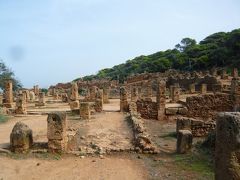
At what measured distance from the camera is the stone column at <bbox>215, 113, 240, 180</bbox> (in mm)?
5699

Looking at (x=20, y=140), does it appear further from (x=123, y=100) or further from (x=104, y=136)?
(x=123, y=100)

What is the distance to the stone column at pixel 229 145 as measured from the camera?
5699mm

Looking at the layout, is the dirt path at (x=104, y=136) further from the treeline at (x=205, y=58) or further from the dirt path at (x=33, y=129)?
the treeline at (x=205, y=58)

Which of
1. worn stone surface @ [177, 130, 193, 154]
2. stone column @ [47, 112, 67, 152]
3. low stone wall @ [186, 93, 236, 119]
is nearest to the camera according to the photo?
stone column @ [47, 112, 67, 152]

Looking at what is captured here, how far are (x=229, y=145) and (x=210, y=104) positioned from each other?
17.6 m

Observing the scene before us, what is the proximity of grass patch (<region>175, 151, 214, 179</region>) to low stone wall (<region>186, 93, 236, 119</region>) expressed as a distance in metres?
10.3

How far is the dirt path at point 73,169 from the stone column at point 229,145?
4521mm

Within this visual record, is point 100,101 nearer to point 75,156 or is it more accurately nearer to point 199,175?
point 75,156

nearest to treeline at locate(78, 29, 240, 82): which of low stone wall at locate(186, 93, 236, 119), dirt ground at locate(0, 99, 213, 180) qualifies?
low stone wall at locate(186, 93, 236, 119)

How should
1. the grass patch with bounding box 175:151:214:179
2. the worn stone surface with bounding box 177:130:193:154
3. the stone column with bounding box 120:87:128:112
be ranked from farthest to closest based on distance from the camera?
the stone column with bounding box 120:87:128:112 < the worn stone surface with bounding box 177:130:193:154 < the grass patch with bounding box 175:151:214:179

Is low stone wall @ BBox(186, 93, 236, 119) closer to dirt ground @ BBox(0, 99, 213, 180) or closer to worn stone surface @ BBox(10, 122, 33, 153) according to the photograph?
dirt ground @ BBox(0, 99, 213, 180)

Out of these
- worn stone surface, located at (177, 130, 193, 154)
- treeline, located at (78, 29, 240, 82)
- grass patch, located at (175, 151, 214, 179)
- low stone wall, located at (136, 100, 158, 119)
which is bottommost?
grass patch, located at (175, 151, 214, 179)

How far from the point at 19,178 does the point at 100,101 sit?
1541 centimetres

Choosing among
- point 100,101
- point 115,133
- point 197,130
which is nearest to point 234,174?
point 115,133
